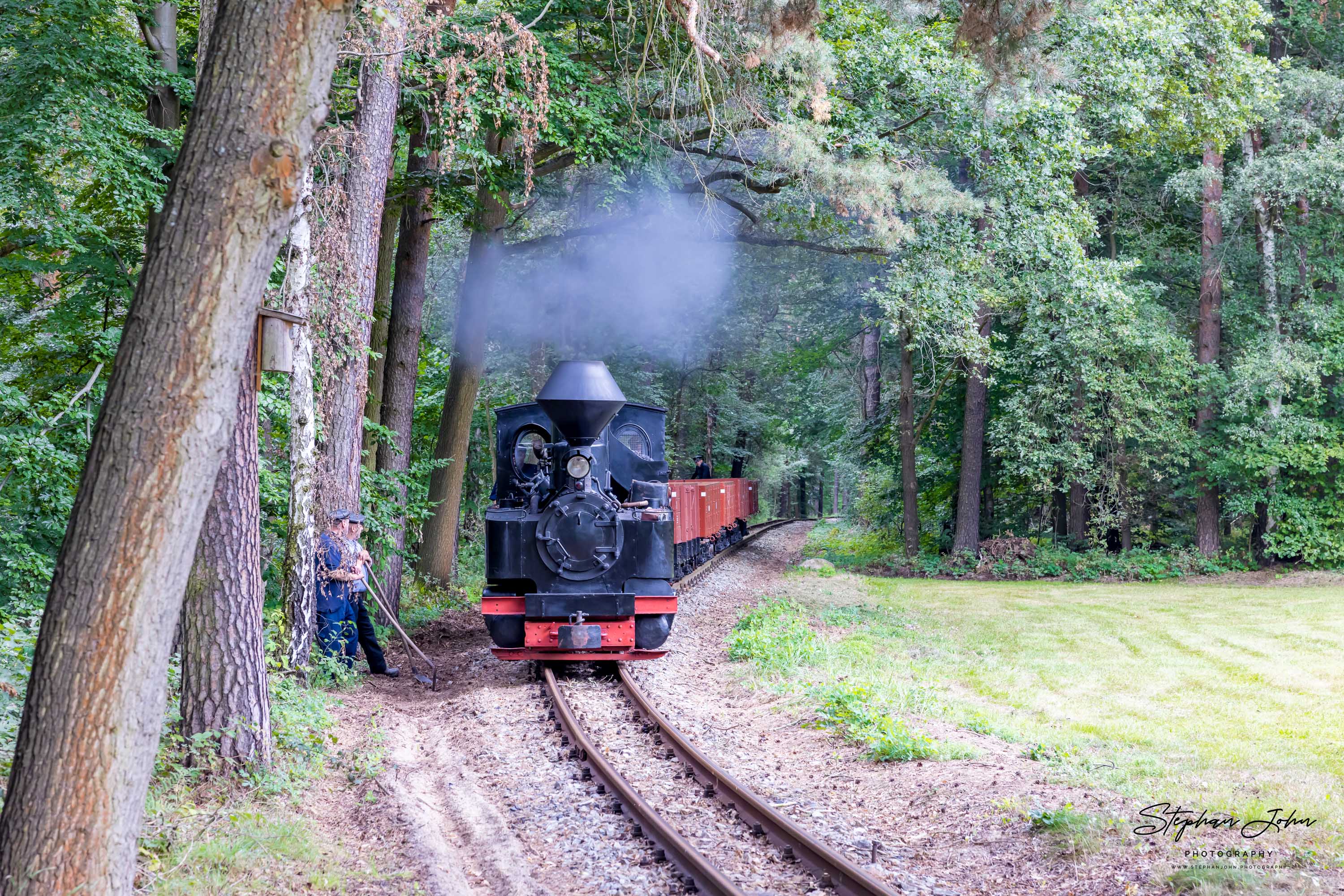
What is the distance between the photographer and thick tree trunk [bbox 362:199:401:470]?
13.6m

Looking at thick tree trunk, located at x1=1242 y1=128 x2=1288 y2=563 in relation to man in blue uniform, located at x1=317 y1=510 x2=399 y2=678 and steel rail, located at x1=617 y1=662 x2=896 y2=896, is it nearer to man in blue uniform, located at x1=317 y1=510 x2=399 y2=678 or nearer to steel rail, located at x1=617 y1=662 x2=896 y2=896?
steel rail, located at x1=617 y1=662 x2=896 y2=896

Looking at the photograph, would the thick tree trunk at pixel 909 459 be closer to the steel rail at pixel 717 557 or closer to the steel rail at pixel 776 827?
the steel rail at pixel 717 557

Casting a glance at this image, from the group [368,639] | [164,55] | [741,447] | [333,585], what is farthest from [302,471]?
[741,447]

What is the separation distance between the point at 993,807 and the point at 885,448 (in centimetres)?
2049

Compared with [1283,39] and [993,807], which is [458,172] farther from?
[1283,39]

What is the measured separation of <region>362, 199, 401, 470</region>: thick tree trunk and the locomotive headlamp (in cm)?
376

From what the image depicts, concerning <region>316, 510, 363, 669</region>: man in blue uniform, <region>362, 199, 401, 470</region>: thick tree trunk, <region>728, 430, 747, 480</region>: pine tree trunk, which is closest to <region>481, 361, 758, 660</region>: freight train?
<region>316, 510, 363, 669</region>: man in blue uniform

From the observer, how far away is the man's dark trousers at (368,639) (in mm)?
10398

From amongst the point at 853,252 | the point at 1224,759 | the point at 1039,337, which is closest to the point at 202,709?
the point at 1224,759

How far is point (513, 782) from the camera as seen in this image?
23.8 ft

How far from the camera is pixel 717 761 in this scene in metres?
7.54

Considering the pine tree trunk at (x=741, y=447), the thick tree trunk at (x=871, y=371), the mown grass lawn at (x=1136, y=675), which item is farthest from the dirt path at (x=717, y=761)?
the pine tree trunk at (x=741, y=447)

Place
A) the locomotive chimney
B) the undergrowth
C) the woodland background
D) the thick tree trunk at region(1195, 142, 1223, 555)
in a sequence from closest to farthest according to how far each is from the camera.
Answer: the woodland background
the locomotive chimney
the thick tree trunk at region(1195, 142, 1223, 555)
the undergrowth

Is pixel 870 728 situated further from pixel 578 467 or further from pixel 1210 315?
pixel 1210 315
